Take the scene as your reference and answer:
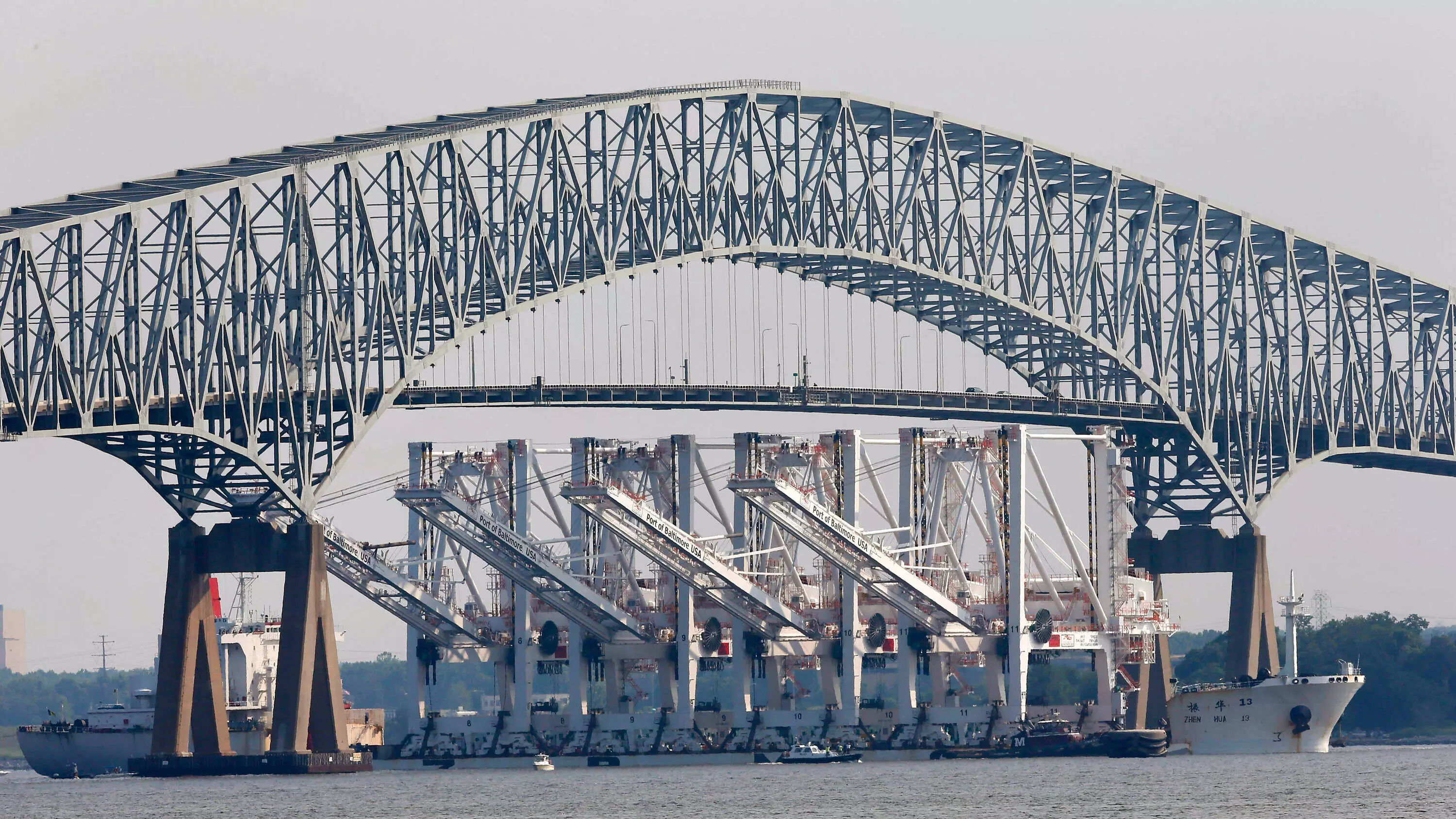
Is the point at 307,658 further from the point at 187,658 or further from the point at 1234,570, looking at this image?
the point at 1234,570

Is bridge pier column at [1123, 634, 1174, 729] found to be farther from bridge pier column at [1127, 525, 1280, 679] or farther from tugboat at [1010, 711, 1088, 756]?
→ tugboat at [1010, 711, 1088, 756]

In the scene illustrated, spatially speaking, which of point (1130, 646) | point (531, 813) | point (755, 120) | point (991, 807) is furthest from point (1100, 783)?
point (755, 120)

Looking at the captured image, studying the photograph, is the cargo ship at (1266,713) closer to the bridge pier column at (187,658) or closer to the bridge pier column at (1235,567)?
the bridge pier column at (1235,567)

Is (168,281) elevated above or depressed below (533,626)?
above

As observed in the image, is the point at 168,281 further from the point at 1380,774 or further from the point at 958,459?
the point at 1380,774

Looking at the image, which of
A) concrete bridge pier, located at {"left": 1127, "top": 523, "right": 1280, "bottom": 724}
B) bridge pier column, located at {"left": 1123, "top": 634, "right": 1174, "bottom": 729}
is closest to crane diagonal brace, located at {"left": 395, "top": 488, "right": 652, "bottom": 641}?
bridge pier column, located at {"left": 1123, "top": 634, "right": 1174, "bottom": 729}

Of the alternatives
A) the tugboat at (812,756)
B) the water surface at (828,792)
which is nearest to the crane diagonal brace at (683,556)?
the tugboat at (812,756)
